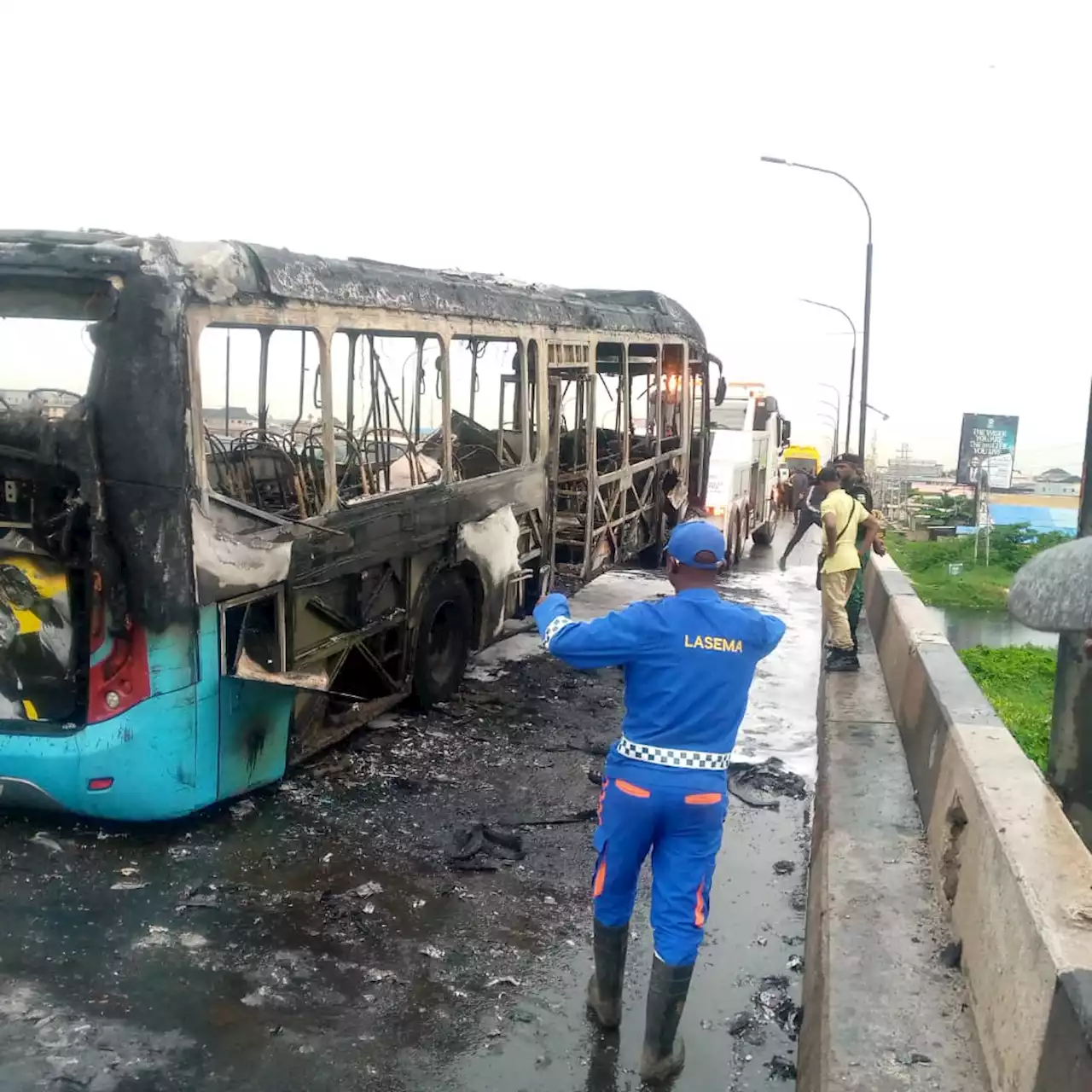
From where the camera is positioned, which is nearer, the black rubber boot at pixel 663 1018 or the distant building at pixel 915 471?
the black rubber boot at pixel 663 1018

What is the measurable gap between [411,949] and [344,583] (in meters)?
2.42

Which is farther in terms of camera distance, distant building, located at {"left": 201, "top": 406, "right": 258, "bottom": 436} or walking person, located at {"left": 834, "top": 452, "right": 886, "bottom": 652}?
walking person, located at {"left": 834, "top": 452, "right": 886, "bottom": 652}

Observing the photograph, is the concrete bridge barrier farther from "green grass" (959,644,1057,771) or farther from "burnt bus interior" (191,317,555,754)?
"green grass" (959,644,1057,771)

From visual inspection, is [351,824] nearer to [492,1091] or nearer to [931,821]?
[492,1091]

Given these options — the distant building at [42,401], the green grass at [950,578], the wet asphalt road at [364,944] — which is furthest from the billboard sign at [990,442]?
the distant building at [42,401]

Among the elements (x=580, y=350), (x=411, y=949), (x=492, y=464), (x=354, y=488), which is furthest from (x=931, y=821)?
(x=580, y=350)

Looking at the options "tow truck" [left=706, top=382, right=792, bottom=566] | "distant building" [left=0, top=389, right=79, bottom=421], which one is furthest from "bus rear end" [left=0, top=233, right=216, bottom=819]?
"tow truck" [left=706, top=382, right=792, bottom=566]

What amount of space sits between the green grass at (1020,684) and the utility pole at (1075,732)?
510 cm

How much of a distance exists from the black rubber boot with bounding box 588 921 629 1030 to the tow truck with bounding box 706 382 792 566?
31.3ft

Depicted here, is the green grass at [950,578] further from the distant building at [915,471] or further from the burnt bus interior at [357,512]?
the distant building at [915,471]

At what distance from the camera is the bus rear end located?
496cm

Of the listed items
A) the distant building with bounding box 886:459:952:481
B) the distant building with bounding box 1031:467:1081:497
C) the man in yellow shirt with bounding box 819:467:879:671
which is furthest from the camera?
the distant building with bounding box 886:459:952:481

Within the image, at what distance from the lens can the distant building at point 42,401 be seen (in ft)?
17.1

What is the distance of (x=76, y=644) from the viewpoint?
17.1 feet
